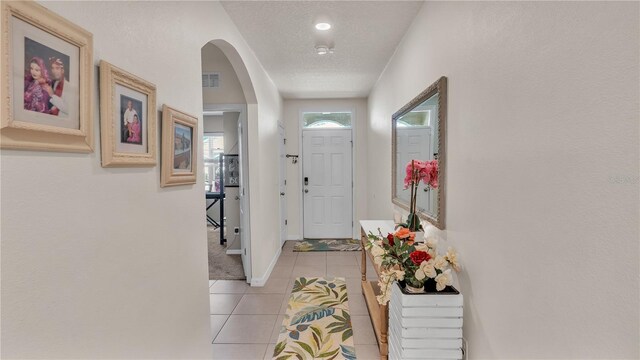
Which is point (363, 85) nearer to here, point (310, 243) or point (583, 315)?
point (310, 243)

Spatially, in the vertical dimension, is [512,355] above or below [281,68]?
below

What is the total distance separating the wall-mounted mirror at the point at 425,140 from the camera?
5.56 ft

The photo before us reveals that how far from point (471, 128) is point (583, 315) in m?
0.85

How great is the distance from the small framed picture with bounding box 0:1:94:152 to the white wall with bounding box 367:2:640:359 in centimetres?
140

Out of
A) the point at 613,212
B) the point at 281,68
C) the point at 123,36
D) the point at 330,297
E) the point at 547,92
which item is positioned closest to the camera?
the point at 613,212

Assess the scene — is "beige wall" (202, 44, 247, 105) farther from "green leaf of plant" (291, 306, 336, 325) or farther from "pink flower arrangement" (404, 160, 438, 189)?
"green leaf of plant" (291, 306, 336, 325)

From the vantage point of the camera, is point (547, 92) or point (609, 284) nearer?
point (609, 284)

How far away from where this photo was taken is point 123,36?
103 centimetres

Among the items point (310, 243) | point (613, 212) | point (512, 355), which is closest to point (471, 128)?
point (613, 212)

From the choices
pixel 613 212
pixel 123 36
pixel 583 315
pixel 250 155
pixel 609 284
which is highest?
pixel 123 36

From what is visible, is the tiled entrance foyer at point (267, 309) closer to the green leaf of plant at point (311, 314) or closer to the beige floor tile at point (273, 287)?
the beige floor tile at point (273, 287)

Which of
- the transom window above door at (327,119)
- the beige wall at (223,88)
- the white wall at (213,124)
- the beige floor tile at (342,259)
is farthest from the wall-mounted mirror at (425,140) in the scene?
the white wall at (213,124)

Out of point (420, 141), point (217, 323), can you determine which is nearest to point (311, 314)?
point (217, 323)

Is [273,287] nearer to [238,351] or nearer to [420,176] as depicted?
[238,351]
